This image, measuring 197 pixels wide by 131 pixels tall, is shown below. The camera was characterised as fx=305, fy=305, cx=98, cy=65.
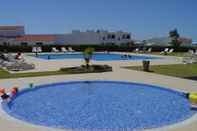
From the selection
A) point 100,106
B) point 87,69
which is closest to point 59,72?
point 87,69

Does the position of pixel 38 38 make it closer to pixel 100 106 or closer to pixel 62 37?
pixel 62 37

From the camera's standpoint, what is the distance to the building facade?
58.8 metres

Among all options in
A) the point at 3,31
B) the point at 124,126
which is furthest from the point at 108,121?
the point at 3,31

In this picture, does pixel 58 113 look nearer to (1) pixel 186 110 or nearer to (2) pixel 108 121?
(2) pixel 108 121

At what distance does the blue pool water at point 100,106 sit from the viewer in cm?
857

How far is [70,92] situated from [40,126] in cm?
545

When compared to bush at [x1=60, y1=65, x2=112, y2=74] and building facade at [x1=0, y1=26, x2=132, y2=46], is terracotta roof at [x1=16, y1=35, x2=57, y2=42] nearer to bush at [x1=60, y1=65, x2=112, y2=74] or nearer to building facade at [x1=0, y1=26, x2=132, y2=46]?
building facade at [x1=0, y1=26, x2=132, y2=46]

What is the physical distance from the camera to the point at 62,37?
6128 centimetres

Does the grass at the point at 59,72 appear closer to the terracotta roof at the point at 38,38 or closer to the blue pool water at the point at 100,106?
the blue pool water at the point at 100,106

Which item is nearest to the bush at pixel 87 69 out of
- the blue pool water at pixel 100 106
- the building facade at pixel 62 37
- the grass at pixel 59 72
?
the grass at pixel 59 72

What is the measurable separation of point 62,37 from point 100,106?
2036 inches

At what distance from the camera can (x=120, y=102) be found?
11203mm

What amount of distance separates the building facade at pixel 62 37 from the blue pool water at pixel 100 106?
4417 cm

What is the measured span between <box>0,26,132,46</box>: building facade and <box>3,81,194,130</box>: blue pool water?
4417 centimetres
